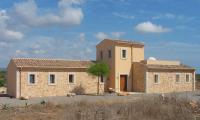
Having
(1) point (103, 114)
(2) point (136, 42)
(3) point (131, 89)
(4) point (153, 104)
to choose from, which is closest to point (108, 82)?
(3) point (131, 89)

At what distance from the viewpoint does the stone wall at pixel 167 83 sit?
4222 cm

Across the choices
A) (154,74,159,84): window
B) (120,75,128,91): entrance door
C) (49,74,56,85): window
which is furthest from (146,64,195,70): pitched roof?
(49,74,56,85): window

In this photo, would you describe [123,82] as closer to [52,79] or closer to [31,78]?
[52,79]

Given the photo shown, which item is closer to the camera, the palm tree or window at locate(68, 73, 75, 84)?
window at locate(68, 73, 75, 84)

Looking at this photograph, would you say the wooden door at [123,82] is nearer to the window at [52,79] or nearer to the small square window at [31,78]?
the window at [52,79]

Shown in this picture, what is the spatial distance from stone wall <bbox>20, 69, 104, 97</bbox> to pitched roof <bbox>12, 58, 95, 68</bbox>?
570 millimetres

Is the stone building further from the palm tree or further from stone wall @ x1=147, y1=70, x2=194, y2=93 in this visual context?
the palm tree

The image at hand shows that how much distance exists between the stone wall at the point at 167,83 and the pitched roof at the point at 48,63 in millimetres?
7130

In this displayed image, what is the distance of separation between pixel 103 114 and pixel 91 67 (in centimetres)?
2426

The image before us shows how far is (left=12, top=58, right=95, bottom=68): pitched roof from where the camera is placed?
36.0 metres

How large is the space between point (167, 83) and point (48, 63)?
14408 mm

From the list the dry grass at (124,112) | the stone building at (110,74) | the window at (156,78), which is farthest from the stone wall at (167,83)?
the dry grass at (124,112)

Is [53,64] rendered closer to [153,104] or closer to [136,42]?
[136,42]

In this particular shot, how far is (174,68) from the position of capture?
44.1m
